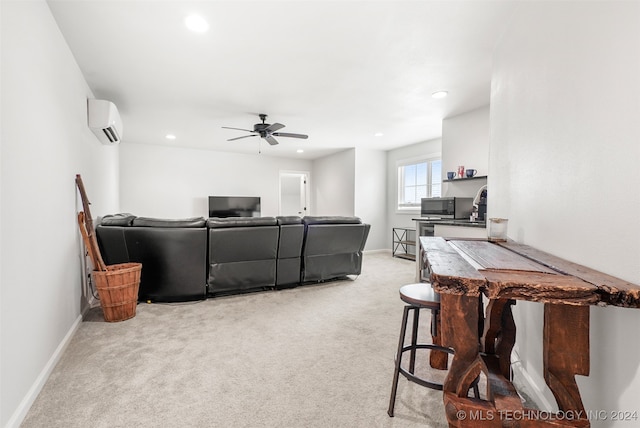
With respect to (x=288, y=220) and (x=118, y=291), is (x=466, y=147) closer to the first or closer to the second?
(x=288, y=220)

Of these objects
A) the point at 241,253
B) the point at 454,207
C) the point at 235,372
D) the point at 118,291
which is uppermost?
the point at 454,207

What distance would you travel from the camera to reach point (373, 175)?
6.95 m

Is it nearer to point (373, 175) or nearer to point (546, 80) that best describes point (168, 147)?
point (373, 175)

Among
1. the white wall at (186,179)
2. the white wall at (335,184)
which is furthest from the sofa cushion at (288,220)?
the white wall at (186,179)

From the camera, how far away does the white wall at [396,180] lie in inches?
242

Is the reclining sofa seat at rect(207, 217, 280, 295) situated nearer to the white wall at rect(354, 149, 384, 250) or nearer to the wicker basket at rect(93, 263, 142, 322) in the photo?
the wicker basket at rect(93, 263, 142, 322)

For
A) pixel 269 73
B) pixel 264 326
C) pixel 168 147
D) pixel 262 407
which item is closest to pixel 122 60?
pixel 269 73

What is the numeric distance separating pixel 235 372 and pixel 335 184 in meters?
5.99

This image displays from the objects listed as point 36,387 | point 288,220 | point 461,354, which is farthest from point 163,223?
point 461,354

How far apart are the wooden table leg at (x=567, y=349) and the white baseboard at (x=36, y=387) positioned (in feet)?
7.36

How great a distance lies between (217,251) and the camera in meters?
3.22

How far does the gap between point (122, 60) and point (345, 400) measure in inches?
135

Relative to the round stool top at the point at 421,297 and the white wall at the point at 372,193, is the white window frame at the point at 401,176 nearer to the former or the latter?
the white wall at the point at 372,193

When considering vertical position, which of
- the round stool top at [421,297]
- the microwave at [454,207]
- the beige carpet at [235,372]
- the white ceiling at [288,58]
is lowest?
the beige carpet at [235,372]
